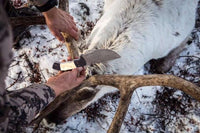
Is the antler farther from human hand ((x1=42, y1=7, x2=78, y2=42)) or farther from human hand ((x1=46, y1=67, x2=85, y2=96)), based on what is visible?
human hand ((x1=42, y1=7, x2=78, y2=42))

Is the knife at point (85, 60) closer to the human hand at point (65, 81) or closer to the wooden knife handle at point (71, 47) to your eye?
the human hand at point (65, 81)

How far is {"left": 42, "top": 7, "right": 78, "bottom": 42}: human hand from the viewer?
8.38 ft

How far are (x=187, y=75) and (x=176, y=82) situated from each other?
244 cm

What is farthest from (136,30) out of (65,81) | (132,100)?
(132,100)

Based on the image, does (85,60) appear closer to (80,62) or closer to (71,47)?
(80,62)

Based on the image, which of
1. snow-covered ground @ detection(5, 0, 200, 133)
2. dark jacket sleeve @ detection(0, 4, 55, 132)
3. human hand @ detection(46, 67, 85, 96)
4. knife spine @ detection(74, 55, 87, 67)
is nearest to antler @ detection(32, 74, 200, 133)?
human hand @ detection(46, 67, 85, 96)

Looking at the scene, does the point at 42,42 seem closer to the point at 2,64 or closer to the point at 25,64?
the point at 25,64

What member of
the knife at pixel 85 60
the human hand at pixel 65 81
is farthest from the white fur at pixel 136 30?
the human hand at pixel 65 81

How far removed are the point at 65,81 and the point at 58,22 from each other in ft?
2.30

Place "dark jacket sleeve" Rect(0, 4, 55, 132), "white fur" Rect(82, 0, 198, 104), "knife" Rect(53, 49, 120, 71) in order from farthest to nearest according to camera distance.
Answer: "white fur" Rect(82, 0, 198, 104), "knife" Rect(53, 49, 120, 71), "dark jacket sleeve" Rect(0, 4, 55, 132)

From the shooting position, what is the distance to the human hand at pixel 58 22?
2555 millimetres

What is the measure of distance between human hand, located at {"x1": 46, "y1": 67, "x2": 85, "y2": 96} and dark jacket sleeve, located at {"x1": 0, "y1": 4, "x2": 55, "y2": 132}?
10 centimetres

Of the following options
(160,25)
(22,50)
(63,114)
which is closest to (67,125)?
(63,114)

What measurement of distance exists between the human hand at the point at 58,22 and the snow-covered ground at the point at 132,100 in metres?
1.76
